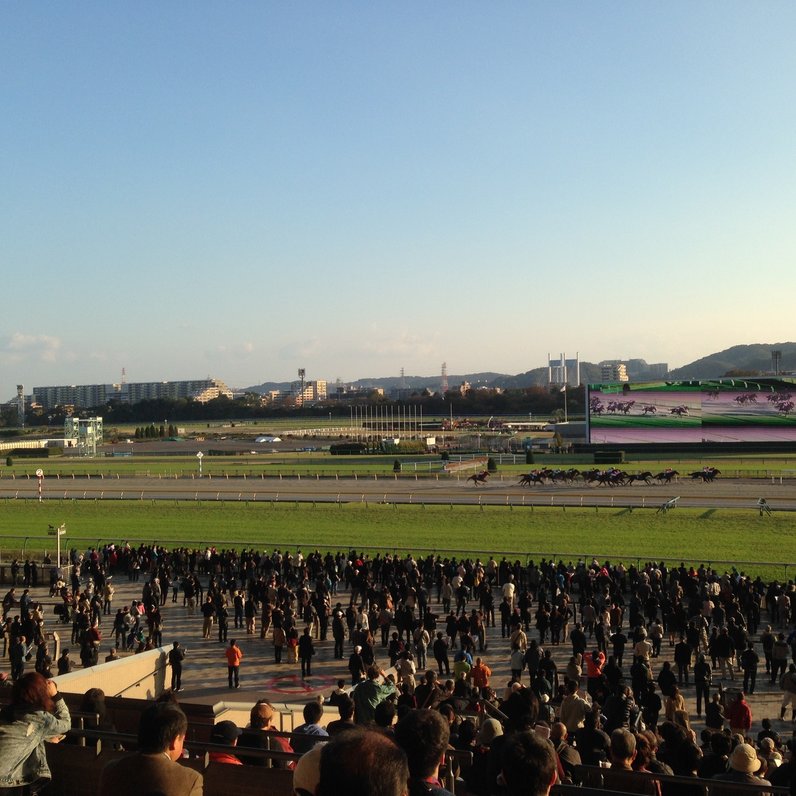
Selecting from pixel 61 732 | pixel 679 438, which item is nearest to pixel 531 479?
pixel 679 438

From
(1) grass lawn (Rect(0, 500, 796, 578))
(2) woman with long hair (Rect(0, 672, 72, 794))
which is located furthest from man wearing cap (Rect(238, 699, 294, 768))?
(1) grass lawn (Rect(0, 500, 796, 578))

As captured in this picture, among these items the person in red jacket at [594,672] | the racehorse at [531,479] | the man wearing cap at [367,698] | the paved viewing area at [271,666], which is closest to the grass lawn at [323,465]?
the racehorse at [531,479]

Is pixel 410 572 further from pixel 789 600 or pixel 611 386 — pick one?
pixel 611 386

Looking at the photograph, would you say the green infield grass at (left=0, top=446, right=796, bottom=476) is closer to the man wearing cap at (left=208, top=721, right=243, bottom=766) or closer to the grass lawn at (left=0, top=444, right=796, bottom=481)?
the grass lawn at (left=0, top=444, right=796, bottom=481)

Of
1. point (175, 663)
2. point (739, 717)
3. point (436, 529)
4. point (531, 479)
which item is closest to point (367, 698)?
point (739, 717)

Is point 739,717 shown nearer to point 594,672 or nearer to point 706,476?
point 594,672

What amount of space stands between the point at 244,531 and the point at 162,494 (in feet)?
42.7

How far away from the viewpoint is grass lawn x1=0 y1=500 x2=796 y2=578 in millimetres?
25469

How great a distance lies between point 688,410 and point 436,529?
5167cm

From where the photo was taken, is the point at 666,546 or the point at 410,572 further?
the point at 666,546

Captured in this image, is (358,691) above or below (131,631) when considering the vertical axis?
above

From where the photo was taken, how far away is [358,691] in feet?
25.7

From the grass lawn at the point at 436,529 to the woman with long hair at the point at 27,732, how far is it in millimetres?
18684

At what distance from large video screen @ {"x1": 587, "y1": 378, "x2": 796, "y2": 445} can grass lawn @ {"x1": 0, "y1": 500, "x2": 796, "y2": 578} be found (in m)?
42.3
